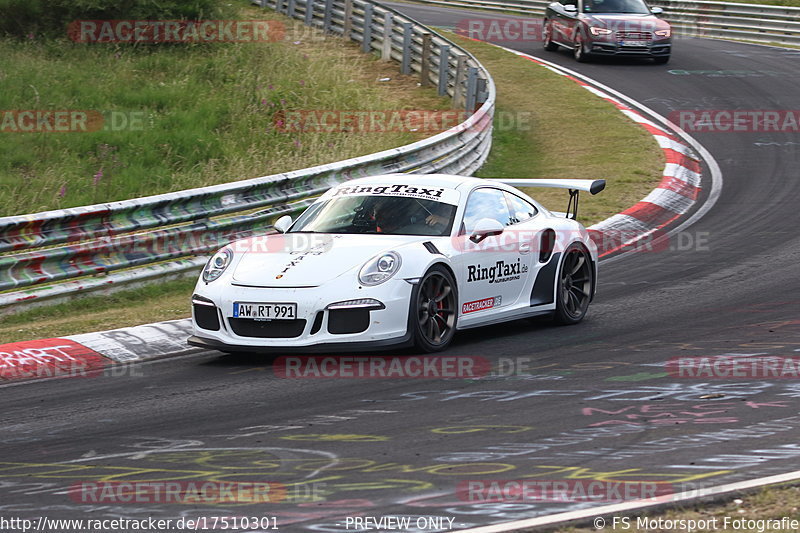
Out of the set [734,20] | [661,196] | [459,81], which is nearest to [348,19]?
[459,81]

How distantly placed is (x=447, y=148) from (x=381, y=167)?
2.27 meters

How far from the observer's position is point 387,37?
24.9 meters

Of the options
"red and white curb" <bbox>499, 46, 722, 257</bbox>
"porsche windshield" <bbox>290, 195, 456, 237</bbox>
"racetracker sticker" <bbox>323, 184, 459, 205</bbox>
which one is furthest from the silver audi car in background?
"porsche windshield" <bbox>290, 195, 456, 237</bbox>

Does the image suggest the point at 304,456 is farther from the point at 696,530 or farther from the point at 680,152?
the point at 680,152

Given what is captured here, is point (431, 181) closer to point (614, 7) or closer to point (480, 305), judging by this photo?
point (480, 305)

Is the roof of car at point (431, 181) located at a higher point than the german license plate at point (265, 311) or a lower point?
higher

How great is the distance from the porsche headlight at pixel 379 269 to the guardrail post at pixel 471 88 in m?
12.3

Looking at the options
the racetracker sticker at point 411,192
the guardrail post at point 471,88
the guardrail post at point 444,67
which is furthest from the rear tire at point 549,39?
the racetracker sticker at point 411,192

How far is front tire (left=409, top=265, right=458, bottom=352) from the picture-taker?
8.30m

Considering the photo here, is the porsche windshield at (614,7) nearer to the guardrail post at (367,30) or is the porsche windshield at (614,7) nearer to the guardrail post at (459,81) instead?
the guardrail post at (367,30)

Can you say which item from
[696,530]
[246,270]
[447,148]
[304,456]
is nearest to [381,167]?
[447,148]

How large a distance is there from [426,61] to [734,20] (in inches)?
529

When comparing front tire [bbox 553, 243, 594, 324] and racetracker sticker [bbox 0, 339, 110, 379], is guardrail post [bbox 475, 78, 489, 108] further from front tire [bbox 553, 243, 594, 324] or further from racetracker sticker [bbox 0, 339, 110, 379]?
racetracker sticker [bbox 0, 339, 110, 379]

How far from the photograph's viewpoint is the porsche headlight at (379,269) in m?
8.25
